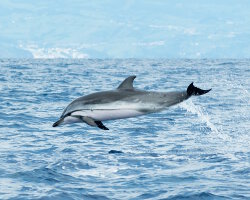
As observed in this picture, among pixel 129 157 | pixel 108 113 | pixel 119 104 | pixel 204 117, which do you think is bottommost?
pixel 129 157

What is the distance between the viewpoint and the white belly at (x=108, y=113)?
9.24m

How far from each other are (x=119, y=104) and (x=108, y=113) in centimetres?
22

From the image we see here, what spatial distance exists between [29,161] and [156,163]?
2.50 metres

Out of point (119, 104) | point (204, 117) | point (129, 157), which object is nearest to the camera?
point (119, 104)

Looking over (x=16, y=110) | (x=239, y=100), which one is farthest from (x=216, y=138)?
(x=239, y=100)

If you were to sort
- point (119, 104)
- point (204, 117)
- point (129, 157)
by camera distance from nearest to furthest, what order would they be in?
point (119, 104) < point (129, 157) < point (204, 117)

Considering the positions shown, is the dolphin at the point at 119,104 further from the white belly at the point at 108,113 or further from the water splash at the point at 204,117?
the water splash at the point at 204,117

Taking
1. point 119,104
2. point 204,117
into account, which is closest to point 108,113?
point 119,104

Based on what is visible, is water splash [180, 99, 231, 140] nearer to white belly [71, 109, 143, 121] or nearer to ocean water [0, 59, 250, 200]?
ocean water [0, 59, 250, 200]

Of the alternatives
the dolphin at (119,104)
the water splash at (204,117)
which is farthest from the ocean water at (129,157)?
the dolphin at (119,104)

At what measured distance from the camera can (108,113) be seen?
9328 millimetres

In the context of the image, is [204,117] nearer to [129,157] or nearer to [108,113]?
[129,157]

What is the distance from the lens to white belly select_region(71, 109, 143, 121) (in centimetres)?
924

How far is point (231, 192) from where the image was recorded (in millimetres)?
10211
